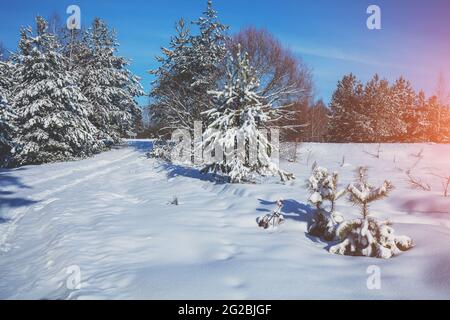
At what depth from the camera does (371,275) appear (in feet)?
16.0

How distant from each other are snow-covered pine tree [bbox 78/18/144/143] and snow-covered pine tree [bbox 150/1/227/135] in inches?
260

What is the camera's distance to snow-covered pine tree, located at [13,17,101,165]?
20500 millimetres

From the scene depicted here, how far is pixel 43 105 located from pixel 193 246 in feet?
59.1

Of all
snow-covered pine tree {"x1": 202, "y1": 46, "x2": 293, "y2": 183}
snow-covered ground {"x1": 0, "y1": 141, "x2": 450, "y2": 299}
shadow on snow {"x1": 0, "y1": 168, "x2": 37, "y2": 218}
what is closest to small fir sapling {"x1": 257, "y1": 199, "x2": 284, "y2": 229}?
snow-covered ground {"x1": 0, "y1": 141, "x2": 450, "y2": 299}

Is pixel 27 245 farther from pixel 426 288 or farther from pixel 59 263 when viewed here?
pixel 426 288

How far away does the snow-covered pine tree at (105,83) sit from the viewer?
92.9 feet

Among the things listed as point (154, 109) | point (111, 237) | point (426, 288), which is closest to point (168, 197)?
point (111, 237)

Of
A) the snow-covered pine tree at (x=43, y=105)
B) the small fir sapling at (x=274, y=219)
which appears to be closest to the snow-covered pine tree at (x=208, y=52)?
the snow-covered pine tree at (x=43, y=105)

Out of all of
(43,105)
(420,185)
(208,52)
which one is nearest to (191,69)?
(208,52)

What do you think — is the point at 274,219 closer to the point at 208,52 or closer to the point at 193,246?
the point at 193,246

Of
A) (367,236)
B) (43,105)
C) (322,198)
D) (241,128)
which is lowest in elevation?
(367,236)

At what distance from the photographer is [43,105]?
68.1 ft

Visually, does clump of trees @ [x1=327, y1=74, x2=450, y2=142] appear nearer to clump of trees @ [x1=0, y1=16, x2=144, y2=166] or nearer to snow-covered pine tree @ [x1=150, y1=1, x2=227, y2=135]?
snow-covered pine tree @ [x1=150, y1=1, x2=227, y2=135]
